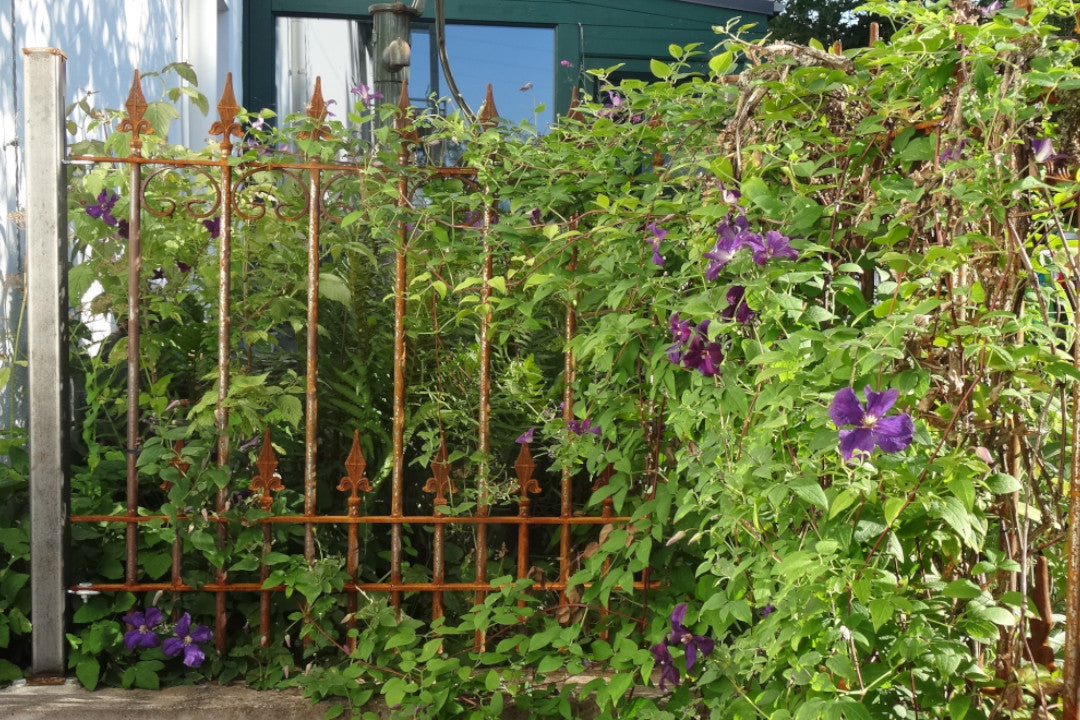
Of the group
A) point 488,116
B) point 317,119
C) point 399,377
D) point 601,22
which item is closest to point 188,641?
point 399,377

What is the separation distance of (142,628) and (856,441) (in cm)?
223

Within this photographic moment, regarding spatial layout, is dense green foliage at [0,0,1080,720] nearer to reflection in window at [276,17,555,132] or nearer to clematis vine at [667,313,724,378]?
clematis vine at [667,313,724,378]

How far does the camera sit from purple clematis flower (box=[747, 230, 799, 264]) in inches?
77.7

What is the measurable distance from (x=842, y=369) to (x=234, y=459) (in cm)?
197

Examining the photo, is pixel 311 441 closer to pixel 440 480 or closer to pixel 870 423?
pixel 440 480

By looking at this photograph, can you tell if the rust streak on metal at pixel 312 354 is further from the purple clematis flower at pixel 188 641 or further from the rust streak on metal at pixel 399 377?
the purple clematis flower at pixel 188 641

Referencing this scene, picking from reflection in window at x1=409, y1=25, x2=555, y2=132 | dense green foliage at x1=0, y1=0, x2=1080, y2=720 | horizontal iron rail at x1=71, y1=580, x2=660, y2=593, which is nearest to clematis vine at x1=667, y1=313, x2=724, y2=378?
dense green foliage at x1=0, y1=0, x2=1080, y2=720

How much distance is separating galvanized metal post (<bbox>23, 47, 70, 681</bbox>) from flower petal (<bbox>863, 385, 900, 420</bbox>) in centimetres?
236

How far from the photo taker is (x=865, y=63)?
2.12m

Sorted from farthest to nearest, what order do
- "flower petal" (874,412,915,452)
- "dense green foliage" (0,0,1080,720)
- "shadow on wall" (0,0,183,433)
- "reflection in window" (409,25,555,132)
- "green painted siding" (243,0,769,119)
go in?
"reflection in window" (409,25,555,132) < "green painted siding" (243,0,769,119) < "shadow on wall" (0,0,183,433) < "dense green foliage" (0,0,1080,720) < "flower petal" (874,412,915,452)

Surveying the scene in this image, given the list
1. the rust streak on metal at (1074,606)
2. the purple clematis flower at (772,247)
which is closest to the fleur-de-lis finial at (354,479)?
the purple clematis flower at (772,247)

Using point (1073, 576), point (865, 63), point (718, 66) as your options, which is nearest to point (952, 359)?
point (1073, 576)

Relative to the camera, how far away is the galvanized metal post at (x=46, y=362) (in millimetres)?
3055

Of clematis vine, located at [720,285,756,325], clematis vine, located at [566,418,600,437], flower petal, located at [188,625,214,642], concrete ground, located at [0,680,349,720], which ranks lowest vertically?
concrete ground, located at [0,680,349,720]
